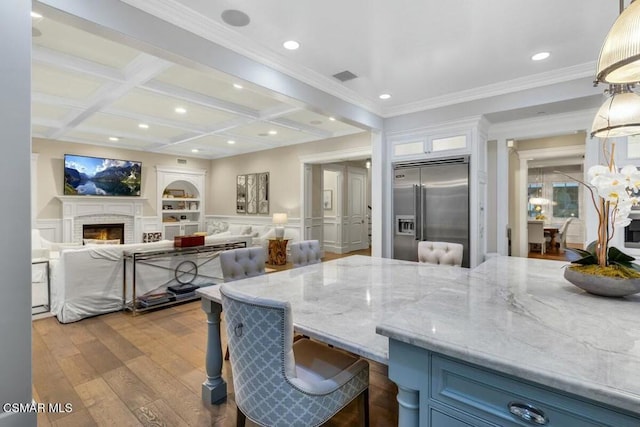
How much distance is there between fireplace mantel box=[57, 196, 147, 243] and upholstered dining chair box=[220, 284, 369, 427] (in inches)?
295

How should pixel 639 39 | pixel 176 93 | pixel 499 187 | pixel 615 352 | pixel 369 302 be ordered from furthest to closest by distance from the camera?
1. pixel 499 187
2. pixel 176 93
3. pixel 369 302
4. pixel 639 39
5. pixel 615 352

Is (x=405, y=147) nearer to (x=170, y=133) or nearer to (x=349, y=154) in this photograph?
(x=349, y=154)

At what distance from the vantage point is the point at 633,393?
701mm

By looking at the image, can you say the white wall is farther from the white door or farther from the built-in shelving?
the white door

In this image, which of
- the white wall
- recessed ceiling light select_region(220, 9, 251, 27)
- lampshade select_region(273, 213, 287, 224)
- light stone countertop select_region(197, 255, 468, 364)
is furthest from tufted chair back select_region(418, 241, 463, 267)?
lampshade select_region(273, 213, 287, 224)

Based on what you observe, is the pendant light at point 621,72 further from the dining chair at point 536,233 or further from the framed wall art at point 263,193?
the dining chair at point 536,233

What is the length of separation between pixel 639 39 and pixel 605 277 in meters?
0.92

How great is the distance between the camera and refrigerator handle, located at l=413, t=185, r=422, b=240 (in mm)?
4469

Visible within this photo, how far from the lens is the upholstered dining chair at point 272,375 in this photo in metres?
1.29

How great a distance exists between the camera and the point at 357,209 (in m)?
9.30

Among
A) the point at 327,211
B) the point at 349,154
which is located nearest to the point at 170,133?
the point at 349,154

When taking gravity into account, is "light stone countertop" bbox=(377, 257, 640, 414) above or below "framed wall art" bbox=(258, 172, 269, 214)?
below

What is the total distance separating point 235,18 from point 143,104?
2908mm

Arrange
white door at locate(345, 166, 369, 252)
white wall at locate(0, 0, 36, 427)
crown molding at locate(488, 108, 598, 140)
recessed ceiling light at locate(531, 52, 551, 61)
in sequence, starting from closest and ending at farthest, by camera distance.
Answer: white wall at locate(0, 0, 36, 427) → recessed ceiling light at locate(531, 52, 551, 61) → crown molding at locate(488, 108, 598, 140) → white door at locate(345, 166, 369, 252)
